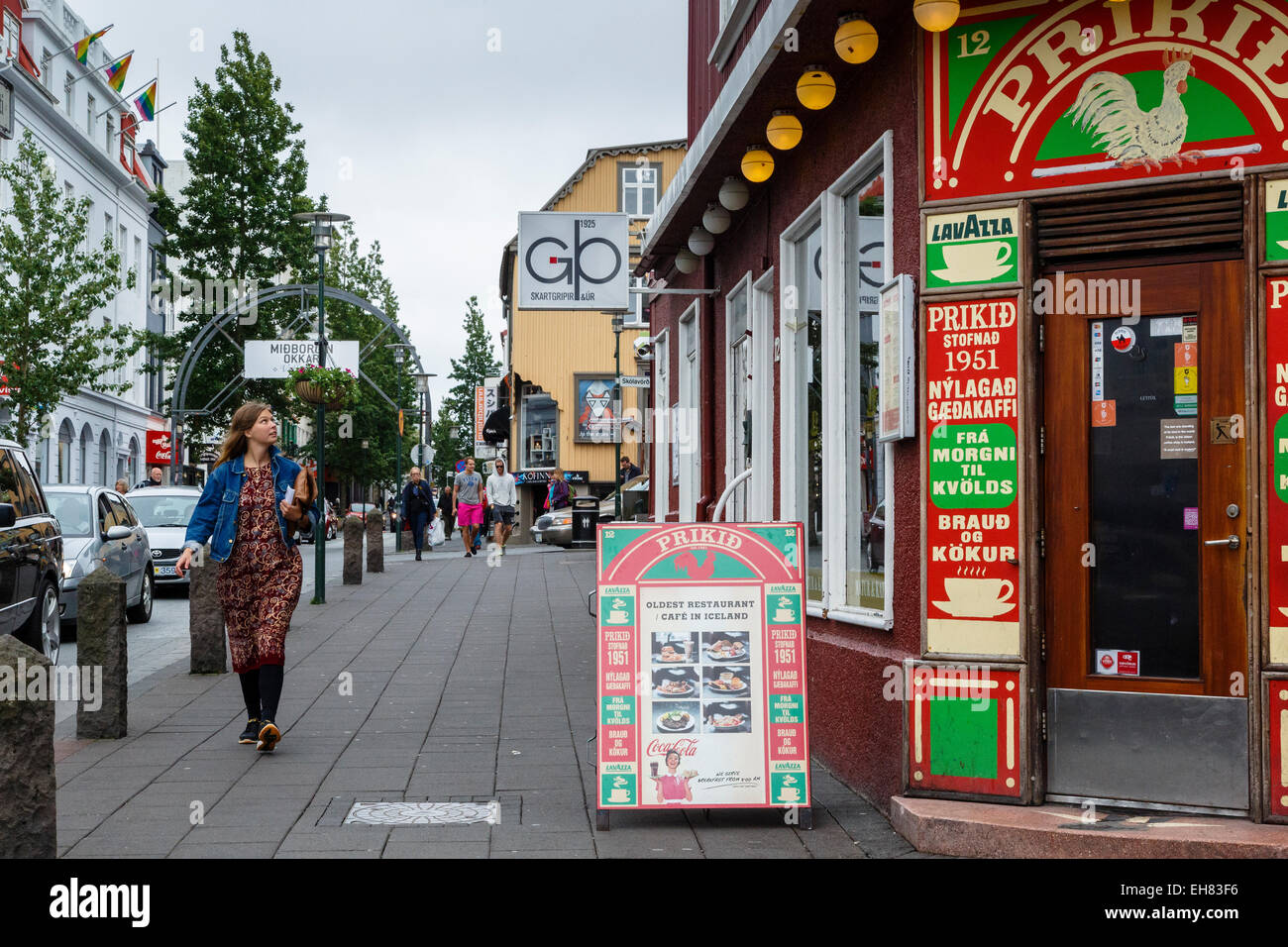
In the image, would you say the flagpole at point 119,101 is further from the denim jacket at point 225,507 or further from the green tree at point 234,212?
the denim jacket at point 225,507

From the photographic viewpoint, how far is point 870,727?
22.9ft

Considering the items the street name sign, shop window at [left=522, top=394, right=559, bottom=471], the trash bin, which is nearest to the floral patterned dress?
the trash bin

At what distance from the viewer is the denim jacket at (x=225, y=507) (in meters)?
8.29

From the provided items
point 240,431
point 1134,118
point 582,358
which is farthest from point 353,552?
point 582,358

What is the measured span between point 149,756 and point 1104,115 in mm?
6043

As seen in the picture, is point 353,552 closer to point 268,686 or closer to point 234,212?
point 268,686

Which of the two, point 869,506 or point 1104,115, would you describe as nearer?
point 1104,115

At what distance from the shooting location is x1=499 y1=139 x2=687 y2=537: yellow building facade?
45.5m

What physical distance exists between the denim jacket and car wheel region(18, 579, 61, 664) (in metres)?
3.33

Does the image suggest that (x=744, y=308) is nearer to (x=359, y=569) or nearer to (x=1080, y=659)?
(x=1080, y=659)

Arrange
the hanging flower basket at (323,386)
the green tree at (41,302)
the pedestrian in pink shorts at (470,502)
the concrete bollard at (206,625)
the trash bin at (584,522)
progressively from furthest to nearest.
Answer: the trash bin at (584,522) → the pedestrian in pink shorts at (470,502) → the green tree at (41,302) → the hanging flower basket at (323,386) → the concrete bollard at (206,625)

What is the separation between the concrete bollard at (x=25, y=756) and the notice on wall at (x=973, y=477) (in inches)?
145

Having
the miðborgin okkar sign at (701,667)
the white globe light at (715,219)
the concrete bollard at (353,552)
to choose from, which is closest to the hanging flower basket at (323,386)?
the concrete bollard at (353,552)
